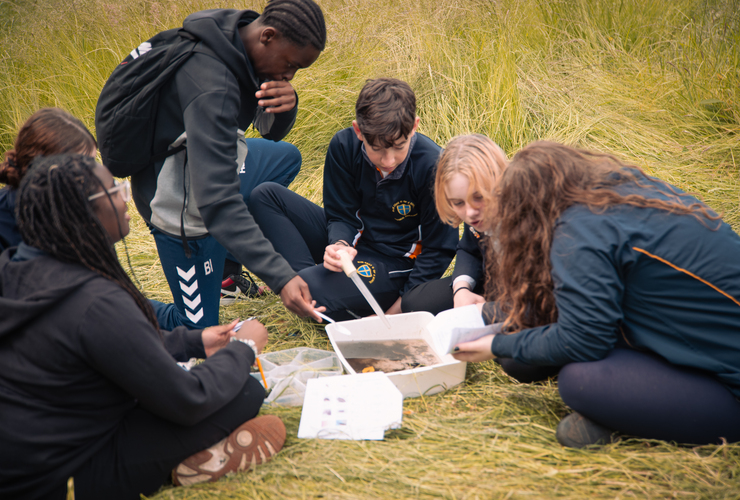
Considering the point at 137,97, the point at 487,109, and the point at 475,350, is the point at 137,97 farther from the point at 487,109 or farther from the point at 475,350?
the point at 487,109

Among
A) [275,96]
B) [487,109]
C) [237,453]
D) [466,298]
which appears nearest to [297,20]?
[275,96]

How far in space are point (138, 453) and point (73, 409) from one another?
0.70 ft

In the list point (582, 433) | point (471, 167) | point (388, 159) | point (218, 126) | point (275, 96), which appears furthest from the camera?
point (388, 159)

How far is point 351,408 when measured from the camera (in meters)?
1.69

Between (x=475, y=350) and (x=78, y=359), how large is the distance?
112 cm

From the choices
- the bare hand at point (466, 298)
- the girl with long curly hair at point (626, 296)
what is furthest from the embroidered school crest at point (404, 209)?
the girl with long curly hair at point (626, 296)

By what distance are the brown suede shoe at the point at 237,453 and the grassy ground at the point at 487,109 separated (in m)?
0.03

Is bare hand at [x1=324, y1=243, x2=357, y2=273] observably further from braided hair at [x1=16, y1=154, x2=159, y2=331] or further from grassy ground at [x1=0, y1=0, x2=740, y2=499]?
braided hair at [x1=16, y1=154, x2=159, y2=331]

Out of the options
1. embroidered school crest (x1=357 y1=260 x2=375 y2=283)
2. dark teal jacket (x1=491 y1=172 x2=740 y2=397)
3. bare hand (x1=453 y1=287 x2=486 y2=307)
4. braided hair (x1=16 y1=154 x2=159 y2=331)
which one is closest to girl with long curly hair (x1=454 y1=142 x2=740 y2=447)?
dark teal jacket (x1=491 y1=172 x2=740 y2=397)

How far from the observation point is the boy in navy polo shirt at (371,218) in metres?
2.36

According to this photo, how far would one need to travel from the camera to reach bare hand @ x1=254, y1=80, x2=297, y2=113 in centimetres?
207

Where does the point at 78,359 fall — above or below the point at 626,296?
above

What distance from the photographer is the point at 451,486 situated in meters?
1.41

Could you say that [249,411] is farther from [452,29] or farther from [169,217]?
[452,29]
